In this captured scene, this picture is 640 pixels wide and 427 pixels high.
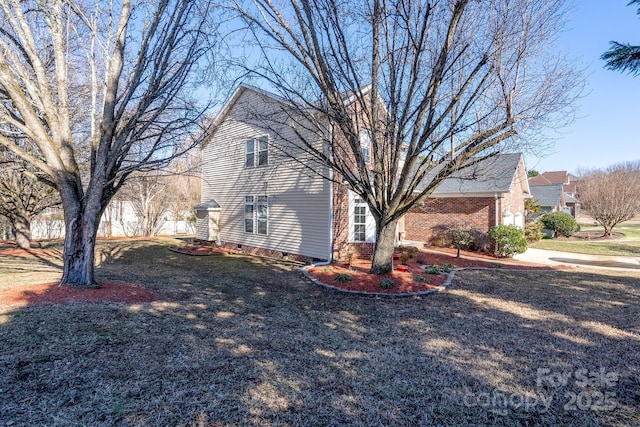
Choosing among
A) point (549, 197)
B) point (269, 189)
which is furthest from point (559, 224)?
point (269, 189)

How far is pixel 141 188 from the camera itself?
22.7 m

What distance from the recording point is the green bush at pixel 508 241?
1323cm

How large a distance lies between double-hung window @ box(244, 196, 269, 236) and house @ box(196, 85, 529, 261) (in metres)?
0.04

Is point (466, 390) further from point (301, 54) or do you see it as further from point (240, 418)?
point (301, 54)

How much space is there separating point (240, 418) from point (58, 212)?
2503 centimetres

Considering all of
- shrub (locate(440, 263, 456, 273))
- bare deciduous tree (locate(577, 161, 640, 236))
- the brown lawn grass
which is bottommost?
the brown lawn grass

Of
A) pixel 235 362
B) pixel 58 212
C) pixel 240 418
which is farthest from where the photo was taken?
pixel 58 212

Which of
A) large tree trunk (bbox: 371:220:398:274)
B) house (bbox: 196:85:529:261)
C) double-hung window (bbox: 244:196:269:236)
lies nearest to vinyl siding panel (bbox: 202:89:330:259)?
house (bbox: 196:85:529:261)

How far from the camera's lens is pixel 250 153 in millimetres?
14328

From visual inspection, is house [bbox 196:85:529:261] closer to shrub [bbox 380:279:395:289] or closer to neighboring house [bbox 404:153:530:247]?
neighboring house [bbox 404:153:530:247]

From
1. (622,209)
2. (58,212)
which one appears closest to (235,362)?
(58,212)

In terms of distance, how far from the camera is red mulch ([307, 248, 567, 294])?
759 cm

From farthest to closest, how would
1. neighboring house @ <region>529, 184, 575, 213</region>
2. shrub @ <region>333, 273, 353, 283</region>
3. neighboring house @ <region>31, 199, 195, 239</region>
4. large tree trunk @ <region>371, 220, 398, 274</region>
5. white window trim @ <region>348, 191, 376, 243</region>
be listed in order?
neighboring house @ <region>529, 184, 575, 213</region> → neighboring house @ <region>31, 199, 195, 239</region> → white window trim @ <region>348, 191, 376, 243</region> → large tree trunk @ <region>371, 220, 398, 274</region> → shrub @ <region>333, 273, 353, 283</region>

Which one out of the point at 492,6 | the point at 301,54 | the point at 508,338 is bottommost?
the point at 508,338
